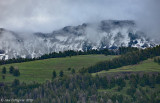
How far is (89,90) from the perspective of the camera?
17925cm

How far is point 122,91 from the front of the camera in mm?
176250

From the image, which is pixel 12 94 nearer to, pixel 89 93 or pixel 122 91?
pixel 89 93

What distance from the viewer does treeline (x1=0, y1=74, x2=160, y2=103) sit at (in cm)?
16425

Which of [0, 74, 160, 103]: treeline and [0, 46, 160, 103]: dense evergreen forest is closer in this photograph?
[0, 74, 160, 103]: treeline

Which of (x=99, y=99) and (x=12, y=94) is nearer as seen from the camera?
(x=99, y=99)

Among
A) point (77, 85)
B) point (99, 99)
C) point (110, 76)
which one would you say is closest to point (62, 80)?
point (77, 85)

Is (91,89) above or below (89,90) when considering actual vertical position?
above

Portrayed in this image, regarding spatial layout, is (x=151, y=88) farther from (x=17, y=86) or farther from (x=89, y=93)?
(x=17, y=86)

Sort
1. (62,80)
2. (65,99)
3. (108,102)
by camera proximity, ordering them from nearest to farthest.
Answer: (108,102), (65,99), (62,80)

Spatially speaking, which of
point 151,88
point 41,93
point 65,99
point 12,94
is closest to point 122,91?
point 151,88

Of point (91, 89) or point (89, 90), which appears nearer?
point (89, 90)

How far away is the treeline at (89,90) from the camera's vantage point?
164m

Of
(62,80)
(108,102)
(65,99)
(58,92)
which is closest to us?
(108,102)

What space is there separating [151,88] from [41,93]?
5381 cm
